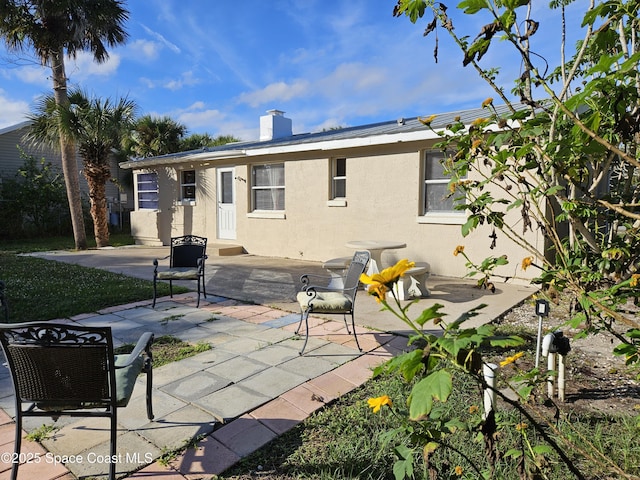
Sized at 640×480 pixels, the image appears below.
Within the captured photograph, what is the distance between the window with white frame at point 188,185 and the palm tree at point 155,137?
886 centimetres

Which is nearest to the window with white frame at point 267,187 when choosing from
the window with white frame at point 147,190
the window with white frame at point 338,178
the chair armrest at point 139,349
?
the window with white frame at point 338,178

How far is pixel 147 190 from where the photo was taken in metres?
14.8

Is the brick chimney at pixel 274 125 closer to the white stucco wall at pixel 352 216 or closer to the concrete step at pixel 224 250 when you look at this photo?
the white stucco wall at pixel 352 216

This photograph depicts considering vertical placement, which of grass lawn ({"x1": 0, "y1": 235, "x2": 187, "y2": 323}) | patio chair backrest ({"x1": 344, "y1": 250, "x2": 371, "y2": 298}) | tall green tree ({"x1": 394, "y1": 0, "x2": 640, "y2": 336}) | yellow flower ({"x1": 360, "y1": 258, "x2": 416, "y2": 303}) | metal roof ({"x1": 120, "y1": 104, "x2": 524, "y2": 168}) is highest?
metal roof ({"x1": 120, "y1": 104, "x2": 524, "y2": 168})

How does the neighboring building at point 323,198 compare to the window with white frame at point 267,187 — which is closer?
the neighboring building at point 323,198

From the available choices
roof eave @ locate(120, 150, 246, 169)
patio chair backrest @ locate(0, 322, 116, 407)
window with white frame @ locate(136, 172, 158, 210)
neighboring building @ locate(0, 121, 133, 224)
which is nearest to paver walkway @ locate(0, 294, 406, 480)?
patio chair backrest @ locate(0, 322, 116, 407)

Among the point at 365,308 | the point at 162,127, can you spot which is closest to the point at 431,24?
the point at 365,308

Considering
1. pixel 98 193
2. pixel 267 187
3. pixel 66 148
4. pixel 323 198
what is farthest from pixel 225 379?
pixel 98 193

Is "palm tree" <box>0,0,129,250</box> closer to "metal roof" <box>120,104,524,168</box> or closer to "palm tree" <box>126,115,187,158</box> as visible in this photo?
"metal roof" <box>120,104,524,168</box>

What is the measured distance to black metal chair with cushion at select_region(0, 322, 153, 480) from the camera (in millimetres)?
2076

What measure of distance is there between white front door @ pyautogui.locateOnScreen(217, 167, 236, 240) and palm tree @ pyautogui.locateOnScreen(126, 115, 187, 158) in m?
10.6

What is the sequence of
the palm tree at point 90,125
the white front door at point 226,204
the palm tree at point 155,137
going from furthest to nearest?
the palm tree at point 155,137, the white front door at point 226,204, the palm tree at point 90,125

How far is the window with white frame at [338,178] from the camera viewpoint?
9.73m

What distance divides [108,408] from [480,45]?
2.62m
